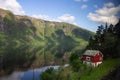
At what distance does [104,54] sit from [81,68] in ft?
46.8

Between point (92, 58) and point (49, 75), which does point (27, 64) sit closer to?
point (92, 58)

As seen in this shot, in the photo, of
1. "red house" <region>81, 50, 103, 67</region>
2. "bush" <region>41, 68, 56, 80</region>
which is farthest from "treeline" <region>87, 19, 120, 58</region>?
"bush" <region>41, 68, 56, 80</region>

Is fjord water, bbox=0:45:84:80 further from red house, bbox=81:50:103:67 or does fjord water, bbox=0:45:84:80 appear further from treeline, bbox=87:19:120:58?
treeline, bbox=87:19:120:58

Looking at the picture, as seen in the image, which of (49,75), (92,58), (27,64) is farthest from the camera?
(27,64)

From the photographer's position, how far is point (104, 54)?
51.1 m

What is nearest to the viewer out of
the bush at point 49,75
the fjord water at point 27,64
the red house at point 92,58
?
the bush at point 49,75

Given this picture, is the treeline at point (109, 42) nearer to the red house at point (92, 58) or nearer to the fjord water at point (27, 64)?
the red house at point (92, 58)

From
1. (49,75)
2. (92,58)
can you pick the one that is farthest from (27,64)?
(49,75)

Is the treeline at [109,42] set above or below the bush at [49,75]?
above

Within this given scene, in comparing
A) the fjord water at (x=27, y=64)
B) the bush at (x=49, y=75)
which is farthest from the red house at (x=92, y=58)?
the bush at (x=49, y=75)

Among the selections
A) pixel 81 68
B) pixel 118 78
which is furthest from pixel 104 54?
pixel 118 78

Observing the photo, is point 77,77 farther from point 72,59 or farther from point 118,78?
point 118,78

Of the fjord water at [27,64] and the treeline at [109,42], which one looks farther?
the fjord water at [27,64]

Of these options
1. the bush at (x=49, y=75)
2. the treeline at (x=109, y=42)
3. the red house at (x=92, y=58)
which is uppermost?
the treeline at (x=109, y=42)
